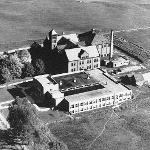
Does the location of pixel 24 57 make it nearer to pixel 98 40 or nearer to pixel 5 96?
pixel 5 96

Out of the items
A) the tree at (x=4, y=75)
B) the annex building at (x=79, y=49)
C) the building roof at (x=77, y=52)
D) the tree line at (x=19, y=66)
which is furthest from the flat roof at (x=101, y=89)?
the tree at (x=4, y=75)

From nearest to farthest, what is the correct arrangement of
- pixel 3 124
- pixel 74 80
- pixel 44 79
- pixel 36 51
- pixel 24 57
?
pixel 3 124
pixel 44 79
pixel 74 80
pixel 24 57
pixel 36 51

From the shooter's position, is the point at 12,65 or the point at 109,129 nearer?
the point at 109,129

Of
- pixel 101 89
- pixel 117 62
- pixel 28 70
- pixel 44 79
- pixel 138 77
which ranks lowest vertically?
pixel 101 89

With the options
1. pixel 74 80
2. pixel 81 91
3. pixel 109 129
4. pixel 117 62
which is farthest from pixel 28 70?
pixel 109 129

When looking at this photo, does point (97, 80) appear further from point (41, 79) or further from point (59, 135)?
point (59, 135)

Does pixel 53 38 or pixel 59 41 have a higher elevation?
pixel 53 38

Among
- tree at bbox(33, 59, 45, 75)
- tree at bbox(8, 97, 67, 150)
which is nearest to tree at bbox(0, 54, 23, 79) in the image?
tree at bbox(33, 59, 45, 75)

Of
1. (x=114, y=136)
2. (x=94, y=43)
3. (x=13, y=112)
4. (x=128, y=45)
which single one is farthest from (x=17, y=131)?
(x=128, y=45)
